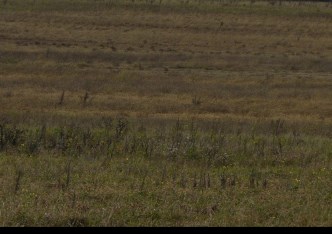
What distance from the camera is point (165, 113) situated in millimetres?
21641

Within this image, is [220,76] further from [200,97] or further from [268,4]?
[268,4]

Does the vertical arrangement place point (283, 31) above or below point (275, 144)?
below

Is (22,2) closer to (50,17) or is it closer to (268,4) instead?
(50,17)

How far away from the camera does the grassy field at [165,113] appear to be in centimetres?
775

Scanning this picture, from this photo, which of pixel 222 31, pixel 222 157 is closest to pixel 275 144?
pixel 222 157

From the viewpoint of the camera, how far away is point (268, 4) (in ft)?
178

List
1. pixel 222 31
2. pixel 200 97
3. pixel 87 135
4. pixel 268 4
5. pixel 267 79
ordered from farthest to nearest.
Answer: pixel 268 4 < pixel 222 31 < pixel 267 79 < pixel 200 97 < pixel 87 135

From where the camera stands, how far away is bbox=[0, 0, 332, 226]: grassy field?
7750 millimetres

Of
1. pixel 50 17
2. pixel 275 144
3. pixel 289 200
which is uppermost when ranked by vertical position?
pixel 289 200

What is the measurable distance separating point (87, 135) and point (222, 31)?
107 feet

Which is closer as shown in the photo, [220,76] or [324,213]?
[324,213]

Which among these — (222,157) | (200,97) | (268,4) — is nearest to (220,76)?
(200,97)

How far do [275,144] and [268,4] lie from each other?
43.4 m

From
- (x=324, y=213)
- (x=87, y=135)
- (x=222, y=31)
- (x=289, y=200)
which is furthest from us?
(x=222, y=31)
